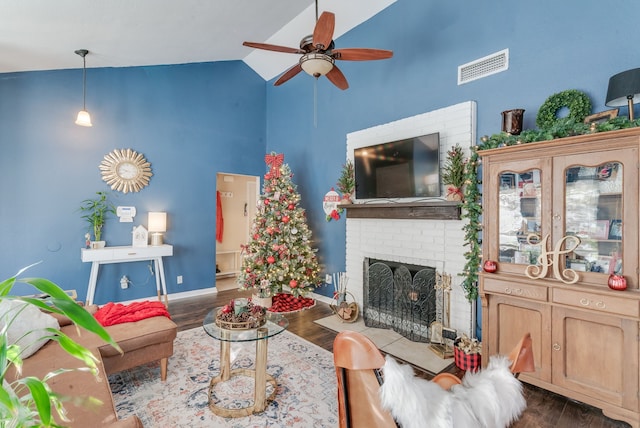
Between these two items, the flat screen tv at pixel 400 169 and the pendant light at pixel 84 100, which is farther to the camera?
the pendant light at pixel 84 100

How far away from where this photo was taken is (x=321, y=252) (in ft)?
16.6

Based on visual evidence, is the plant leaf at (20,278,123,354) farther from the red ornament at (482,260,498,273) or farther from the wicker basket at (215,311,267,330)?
the red ornament at (482,260,498,273)

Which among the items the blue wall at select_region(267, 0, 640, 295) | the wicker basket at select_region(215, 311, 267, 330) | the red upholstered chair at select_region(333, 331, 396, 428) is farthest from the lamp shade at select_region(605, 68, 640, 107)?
the wicker basket at select_region(215, 311, 267, 330)

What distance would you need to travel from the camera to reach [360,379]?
1220mm

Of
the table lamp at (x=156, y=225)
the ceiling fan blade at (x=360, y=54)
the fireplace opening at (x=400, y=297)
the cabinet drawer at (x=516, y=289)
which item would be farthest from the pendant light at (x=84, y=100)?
the cabinet drawer at (x=516, y=289)

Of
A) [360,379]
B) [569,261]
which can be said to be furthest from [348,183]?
[360,379]

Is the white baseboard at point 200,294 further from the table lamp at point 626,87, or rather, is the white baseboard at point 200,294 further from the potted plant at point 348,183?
the table lamp at point 626,87

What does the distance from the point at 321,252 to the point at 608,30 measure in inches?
157

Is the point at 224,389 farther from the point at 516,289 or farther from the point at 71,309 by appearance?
the point at 516,289

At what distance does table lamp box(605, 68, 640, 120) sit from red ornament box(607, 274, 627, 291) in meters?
1.07

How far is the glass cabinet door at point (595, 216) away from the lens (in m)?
2.13

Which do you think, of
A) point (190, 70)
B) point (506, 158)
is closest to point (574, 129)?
point (506, 158)

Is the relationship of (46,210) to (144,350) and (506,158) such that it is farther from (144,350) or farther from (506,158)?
(506,158)

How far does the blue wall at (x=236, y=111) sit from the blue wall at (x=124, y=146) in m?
0.02
